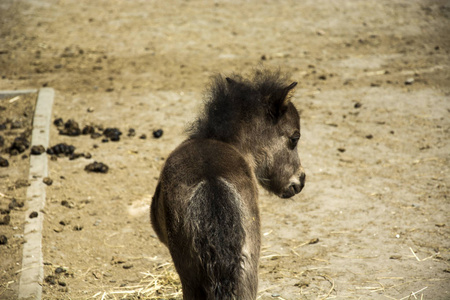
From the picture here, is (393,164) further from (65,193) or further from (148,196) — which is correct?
(65,193)

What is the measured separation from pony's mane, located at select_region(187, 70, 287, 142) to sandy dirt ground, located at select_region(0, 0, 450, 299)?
0.83 metres

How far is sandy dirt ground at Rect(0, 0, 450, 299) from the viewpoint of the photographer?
5.27 m

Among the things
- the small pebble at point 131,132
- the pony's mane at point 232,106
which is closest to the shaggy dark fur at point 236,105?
the pony's mane at point 232,106

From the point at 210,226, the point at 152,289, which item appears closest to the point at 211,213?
the point at 210,226

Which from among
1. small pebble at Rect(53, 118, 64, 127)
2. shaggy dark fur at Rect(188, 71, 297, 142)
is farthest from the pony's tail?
small pebble at Rect(53, 118, 64, 127)

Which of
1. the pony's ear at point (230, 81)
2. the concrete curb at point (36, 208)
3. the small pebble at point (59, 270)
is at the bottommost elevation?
the small pebble at point (59, 270)

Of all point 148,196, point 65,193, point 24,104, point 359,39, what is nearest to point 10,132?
point 24,104

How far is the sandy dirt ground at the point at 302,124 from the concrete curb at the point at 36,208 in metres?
0.10

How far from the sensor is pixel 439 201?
6355 millimetres

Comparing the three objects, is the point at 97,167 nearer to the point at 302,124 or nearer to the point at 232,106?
the point at 232,106

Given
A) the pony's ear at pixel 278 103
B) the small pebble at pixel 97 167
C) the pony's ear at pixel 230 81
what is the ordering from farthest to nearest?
the small pebble at pixel 97 167 < the pony's ear at pixel 230 81 < the pony's ear at pixel 278 103

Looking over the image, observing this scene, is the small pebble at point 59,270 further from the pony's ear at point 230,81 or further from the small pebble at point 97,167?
the pony's ear at point 230,81

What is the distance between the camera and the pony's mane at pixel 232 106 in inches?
175

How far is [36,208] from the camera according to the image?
5.96 m
